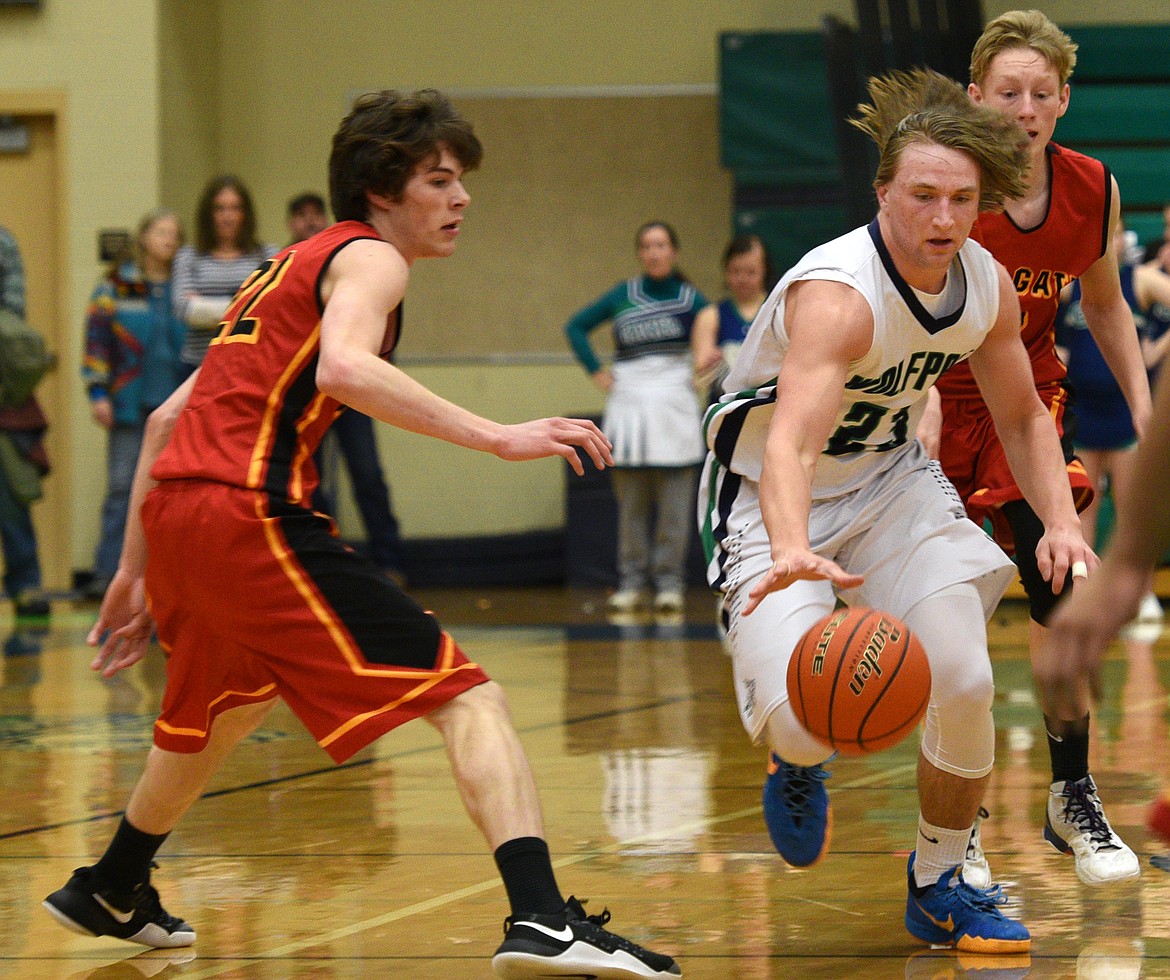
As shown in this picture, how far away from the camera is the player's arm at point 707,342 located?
9516 mm

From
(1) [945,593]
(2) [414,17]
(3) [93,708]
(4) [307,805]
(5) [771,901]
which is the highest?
(2) [414,17]

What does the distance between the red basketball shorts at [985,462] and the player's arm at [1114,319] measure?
6.1 inches

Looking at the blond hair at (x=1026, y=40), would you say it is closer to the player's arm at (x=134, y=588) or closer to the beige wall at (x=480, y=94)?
the player's arm at (x=134, y=588)

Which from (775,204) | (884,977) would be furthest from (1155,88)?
(884,977)

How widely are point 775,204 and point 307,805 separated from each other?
7987 millimetres

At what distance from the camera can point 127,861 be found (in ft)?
10.5

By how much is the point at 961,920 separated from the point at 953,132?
4.70 feet

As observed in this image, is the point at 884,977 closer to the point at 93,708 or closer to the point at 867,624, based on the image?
the point at 867,624

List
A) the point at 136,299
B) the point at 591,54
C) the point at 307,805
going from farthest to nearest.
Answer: the point at 591,54 → the point at 136,299 → the point at 307,805

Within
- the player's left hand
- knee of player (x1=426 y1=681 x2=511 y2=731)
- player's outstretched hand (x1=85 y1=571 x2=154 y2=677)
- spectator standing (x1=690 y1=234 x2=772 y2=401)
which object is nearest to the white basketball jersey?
the player's left hand

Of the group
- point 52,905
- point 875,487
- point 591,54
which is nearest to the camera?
point 52,905

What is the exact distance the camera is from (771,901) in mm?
3520

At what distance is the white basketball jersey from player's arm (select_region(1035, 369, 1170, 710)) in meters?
1.41

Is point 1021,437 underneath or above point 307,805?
above
